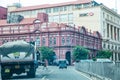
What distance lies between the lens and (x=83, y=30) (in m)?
91.8

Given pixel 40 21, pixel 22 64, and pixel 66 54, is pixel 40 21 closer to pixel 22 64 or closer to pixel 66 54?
pixel 66 54

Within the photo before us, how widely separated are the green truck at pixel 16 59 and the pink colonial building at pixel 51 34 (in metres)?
58.1

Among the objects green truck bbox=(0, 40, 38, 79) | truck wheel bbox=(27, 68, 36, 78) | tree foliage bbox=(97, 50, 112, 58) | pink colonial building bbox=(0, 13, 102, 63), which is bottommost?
tree foliage bbox=(97, 50, 112, 58)

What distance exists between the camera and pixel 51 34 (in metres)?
85.7

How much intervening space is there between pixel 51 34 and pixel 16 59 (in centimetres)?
6156

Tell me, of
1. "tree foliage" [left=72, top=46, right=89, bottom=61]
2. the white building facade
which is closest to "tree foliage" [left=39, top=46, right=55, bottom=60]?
"tree foliage" [left=72, top=46, right=89, bottom=61]

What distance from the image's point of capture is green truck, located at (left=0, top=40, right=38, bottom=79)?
2419cm

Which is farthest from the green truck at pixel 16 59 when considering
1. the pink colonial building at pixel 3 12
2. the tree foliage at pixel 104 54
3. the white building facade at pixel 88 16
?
the pink colonial building at pixel 3 12

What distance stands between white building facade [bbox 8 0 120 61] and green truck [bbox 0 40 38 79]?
234 ft

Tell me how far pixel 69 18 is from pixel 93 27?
10091mm

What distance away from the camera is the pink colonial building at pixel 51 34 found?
8344 cm

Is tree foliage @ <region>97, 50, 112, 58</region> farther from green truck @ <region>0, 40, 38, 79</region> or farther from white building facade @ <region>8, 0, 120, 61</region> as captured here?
green truck @ <region>0, 40, 38, 79</region>

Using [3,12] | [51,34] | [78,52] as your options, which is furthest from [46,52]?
[3,12]

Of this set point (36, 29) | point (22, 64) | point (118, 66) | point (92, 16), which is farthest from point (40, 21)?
point (118, 66)
